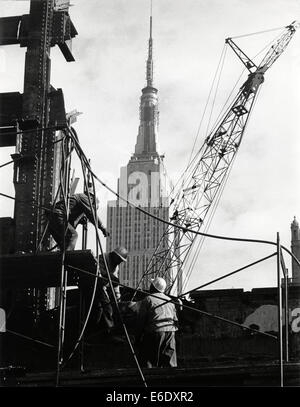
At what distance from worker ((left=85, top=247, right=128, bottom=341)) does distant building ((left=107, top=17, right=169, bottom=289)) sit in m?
133

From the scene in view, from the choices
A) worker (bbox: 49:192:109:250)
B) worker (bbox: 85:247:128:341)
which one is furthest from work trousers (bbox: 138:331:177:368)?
worker (bbox: 49:192:109:250)

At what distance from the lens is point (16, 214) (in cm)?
1553

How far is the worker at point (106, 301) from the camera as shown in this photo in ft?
41.8

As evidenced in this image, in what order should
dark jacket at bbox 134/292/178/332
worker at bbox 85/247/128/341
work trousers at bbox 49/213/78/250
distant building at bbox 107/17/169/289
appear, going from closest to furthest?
dark jacket at bbox 134/292/178/332
worker at bbox 85/247/128/341
work trousers at bbox 49/213/78/250
distant building at bbox 107/17/169/289

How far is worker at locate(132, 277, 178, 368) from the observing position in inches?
449

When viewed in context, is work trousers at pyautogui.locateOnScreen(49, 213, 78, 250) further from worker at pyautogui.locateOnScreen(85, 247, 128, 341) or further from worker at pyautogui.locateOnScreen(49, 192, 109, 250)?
worker at pyautogui.locateOnScreen(85, 247, 128, 341)

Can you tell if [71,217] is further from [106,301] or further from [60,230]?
[106,301]

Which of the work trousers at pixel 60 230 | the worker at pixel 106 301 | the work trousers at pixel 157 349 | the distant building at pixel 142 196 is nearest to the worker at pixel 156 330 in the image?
the work trousers at pixel 157 349

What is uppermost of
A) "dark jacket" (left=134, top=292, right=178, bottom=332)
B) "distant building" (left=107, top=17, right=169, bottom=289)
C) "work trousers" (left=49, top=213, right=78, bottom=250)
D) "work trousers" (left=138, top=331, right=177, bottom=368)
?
"distant building" (left=107, top=17, right=169, bottom=289)

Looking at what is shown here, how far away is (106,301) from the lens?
12.8 m

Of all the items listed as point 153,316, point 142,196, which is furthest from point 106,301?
point 142,196

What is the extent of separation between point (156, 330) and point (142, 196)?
5763 inches

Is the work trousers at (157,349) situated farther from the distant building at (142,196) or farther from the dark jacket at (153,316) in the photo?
the distant building at (142,196)
